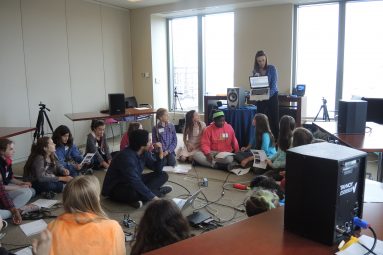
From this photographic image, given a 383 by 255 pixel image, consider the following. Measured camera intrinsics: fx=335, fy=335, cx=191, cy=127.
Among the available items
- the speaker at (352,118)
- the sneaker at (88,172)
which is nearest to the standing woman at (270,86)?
the speaker at (352,118)

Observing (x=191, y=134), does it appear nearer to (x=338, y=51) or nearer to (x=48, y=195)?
(x=48, y=195)

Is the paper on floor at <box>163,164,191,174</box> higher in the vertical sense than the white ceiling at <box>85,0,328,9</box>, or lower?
lower

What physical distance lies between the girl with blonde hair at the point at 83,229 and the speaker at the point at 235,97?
166 inches

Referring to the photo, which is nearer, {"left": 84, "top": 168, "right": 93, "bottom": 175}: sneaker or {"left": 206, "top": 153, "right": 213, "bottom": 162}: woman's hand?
{"left": 84, "top": 168, "right": 93, "bottom": 175}: sneaker

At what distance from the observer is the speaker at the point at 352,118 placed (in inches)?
135

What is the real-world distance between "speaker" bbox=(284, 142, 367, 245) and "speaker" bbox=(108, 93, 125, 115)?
183 inches

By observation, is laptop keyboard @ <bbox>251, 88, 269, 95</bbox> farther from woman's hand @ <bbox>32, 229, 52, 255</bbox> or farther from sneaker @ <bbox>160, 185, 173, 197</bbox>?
woman's hand @ <bbox>32, 229, 52, 255</bbox>

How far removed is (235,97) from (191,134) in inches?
41.1

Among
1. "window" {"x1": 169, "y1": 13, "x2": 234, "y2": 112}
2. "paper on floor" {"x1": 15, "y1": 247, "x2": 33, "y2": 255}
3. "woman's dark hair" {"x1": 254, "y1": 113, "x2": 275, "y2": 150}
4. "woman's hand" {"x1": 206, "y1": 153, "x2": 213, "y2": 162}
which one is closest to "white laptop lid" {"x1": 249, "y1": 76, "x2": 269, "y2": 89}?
"woman's dark hair" {"x1": 254, "y1": 113, "x2": 275, "y2": 150}

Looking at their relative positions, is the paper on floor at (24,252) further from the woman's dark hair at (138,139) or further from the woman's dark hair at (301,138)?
the woman's dark hair at (301,138)

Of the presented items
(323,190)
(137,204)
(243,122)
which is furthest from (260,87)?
(323,190)

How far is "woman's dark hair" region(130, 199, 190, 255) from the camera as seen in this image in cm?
151

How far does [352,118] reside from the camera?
11.4 ft

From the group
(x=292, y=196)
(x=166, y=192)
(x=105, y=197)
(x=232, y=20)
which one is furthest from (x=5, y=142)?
(x=232, y=20)
